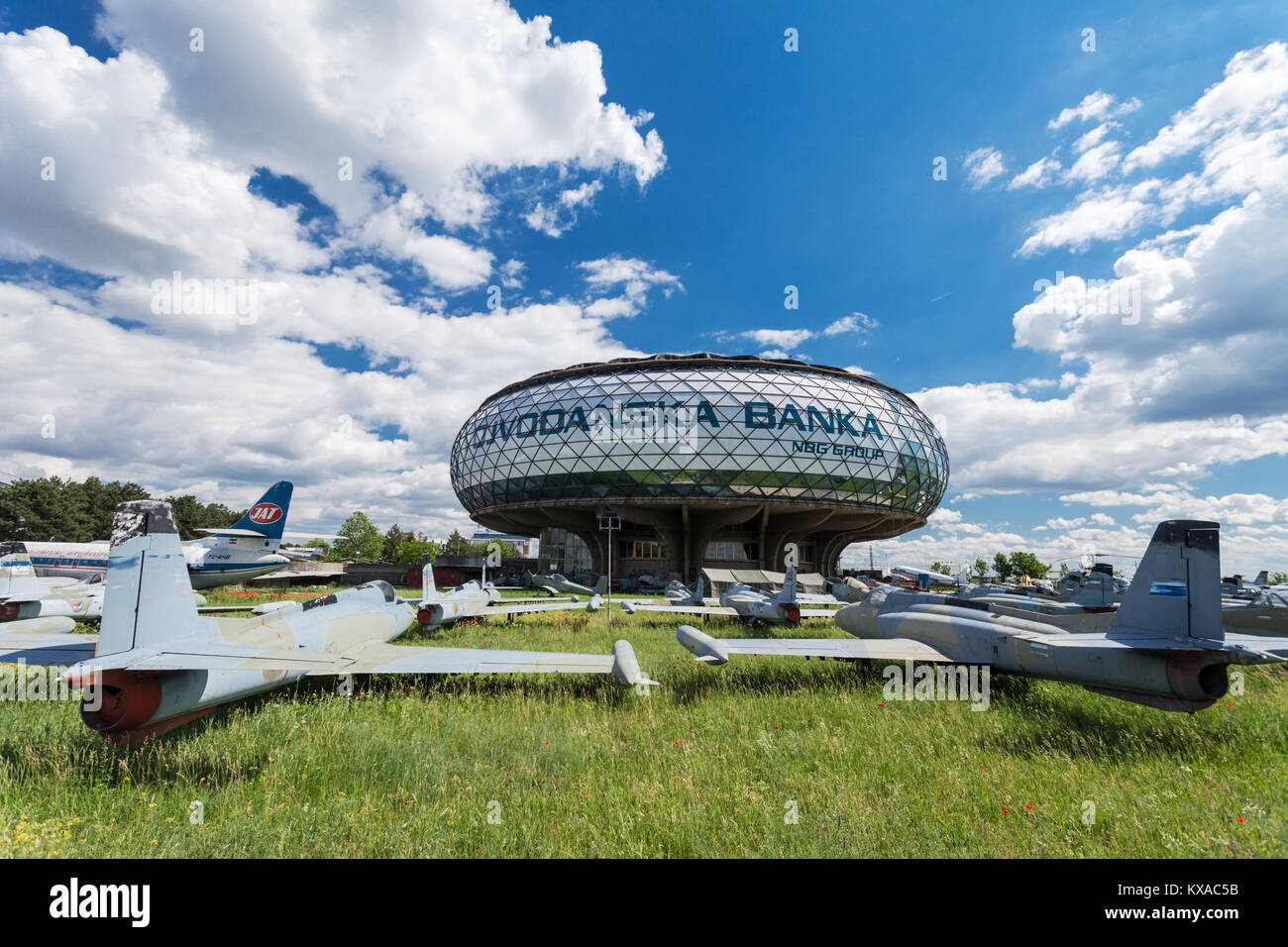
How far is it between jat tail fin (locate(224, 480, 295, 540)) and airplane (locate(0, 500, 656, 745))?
76.6ft

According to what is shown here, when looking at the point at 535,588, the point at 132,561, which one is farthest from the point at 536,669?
the point at 535,588

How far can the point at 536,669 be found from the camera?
9.05 meters

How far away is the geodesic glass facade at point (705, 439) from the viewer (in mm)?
52688

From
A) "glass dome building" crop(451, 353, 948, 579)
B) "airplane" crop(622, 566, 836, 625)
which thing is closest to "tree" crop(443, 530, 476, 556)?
"glass dome building" crop(451, 353, 948, 579)

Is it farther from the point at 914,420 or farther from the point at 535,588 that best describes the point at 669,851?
the point at 914,420

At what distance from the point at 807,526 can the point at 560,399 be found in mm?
33857

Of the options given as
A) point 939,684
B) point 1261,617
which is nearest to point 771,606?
point 939,684

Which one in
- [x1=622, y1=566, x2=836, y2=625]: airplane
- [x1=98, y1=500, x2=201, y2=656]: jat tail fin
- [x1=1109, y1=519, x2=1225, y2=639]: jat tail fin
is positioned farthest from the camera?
[x1=622, y1=566, x2=836, y2=625]: airplane

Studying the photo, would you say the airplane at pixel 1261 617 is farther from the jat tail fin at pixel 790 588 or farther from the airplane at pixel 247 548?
the airplane at pixel 247 548

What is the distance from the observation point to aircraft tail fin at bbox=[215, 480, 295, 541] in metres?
30.1

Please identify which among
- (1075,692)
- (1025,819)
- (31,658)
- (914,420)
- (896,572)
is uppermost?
(914,420)

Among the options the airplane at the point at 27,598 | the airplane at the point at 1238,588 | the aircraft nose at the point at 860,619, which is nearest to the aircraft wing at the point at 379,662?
the aircraft nose at the point at 860,619
